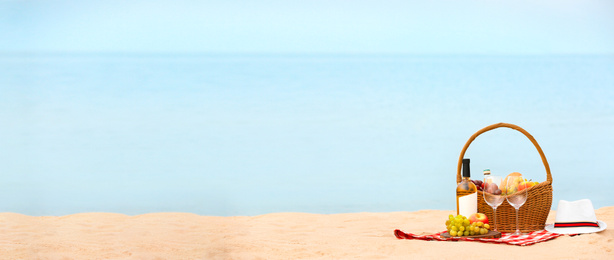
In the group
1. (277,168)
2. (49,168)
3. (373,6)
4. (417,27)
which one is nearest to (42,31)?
(49,168)

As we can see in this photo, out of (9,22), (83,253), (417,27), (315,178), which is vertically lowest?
(83,253)

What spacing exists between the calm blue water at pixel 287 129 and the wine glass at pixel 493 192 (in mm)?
2937

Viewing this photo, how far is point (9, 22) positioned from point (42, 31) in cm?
74

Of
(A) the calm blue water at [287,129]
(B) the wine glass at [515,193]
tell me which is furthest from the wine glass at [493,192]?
(A) the calm blue water at [287,129]

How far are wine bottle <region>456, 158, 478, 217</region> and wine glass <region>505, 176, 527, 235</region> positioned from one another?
12 cm

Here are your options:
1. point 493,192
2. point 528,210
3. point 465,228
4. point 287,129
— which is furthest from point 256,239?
point 287,129

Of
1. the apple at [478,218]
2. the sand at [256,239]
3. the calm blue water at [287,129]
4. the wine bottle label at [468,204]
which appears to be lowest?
the sand at [256,239]

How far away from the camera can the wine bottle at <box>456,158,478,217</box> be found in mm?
2159

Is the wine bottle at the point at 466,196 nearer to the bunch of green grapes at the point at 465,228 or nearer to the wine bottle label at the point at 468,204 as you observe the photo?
the wine bottle label at the point at 468,204

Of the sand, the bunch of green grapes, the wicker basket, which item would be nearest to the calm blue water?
the sand

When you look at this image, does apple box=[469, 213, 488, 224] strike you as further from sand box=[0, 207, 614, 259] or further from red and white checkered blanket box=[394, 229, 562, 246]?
sand box=[0, 207, 614, 259]

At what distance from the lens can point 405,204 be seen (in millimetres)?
5285

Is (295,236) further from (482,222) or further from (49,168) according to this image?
(49,168)

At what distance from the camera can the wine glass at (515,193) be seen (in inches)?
81.8
